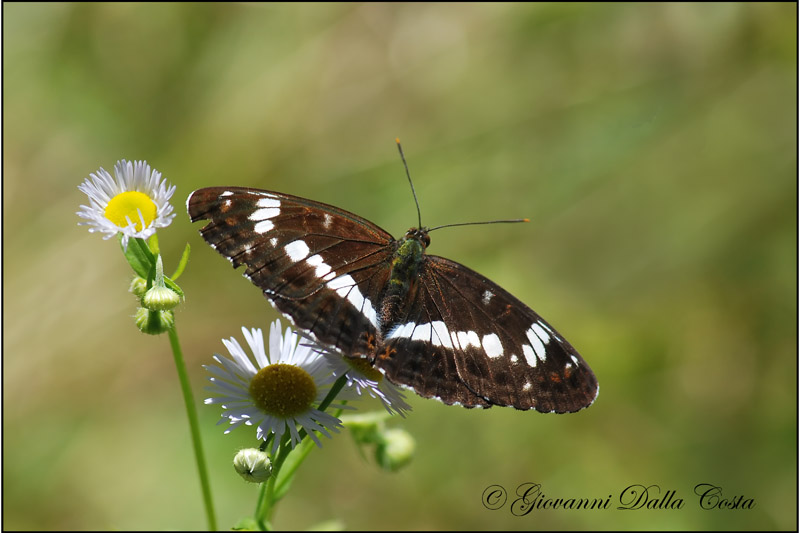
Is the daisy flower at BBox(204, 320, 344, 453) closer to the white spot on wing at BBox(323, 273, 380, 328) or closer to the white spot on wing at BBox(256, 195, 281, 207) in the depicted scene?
the white spot on wing at BBox(323, 273, 380, 328)

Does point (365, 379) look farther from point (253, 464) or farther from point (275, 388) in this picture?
point (253, 464)

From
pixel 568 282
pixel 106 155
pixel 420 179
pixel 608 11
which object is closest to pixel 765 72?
pixel 608 11

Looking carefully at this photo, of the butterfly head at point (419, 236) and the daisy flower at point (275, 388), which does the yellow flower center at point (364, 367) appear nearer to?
the daisy flower at point (275, 388)

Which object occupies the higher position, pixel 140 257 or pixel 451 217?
pixel 451 217

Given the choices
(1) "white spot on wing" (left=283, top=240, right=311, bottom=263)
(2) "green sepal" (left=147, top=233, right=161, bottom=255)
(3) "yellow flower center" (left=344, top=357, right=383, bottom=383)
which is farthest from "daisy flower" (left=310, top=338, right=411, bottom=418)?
(2) "green sepal" (left=147, top=233, right=161, bottom=255)

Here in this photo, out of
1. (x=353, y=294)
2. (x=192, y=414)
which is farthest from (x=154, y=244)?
(x=353, y=294)

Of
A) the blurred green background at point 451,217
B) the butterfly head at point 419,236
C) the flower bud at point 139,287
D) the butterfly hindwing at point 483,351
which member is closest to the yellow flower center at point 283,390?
the butterfly hindwing at point 483,351
